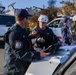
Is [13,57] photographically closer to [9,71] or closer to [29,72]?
[9,71]

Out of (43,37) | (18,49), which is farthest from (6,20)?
(18,49)

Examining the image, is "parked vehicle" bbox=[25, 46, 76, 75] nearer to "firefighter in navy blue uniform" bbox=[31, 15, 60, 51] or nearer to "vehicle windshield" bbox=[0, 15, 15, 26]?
"firefighter in navy blue uniform" bbox=[31, 15, 60, 51]

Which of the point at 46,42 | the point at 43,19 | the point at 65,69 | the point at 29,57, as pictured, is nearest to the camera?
the point at 65,69

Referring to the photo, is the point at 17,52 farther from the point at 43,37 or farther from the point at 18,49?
the point at 43,37

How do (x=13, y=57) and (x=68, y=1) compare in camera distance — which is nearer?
(x=13, y=57)

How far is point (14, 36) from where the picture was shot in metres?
3.01

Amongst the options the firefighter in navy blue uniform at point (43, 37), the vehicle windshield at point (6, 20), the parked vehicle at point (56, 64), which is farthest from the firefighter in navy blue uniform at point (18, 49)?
the vehicle windshield at point (6, 20)

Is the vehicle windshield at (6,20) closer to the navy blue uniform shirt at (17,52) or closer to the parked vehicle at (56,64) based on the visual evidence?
the navy blue uniform shirt at (17,52)

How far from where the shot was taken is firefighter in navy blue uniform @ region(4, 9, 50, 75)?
2.97 m

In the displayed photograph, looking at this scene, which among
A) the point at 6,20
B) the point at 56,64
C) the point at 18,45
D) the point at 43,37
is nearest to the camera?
the point at 56,64

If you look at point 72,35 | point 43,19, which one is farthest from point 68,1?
point 43,19

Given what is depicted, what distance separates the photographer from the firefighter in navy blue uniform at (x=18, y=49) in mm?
2969

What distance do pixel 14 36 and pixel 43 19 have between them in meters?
2.28

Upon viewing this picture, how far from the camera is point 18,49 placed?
9.81ft
